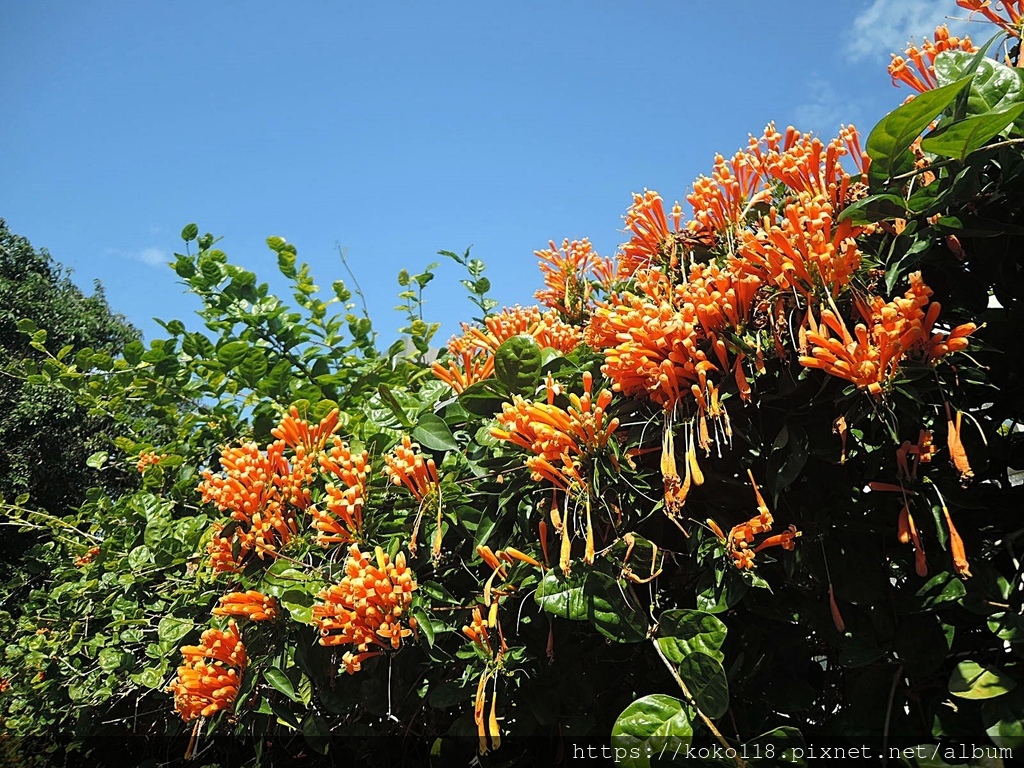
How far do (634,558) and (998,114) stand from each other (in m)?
0.77

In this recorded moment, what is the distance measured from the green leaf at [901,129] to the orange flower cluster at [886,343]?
151mm

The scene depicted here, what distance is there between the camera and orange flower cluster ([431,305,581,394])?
159cm

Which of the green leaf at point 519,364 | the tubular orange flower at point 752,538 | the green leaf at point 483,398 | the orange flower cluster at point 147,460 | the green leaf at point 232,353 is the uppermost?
the green leaf at point 232,353

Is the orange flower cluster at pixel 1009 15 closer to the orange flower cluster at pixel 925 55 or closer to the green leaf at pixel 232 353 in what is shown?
the orange flower cluster at pixel 925 55

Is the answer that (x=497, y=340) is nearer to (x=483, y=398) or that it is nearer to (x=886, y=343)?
(x=483, y=398)

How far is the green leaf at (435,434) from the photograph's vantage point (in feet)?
4.83

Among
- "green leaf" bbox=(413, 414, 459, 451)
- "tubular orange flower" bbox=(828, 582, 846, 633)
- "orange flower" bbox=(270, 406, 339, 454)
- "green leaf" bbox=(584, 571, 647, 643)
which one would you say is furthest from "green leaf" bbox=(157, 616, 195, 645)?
"tubular orange flower" bbox=(828, 582, 846, 633)

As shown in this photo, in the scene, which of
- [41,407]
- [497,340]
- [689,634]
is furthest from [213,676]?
[41,407]

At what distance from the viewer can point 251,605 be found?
61.0 inches

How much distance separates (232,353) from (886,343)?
195 centimetres

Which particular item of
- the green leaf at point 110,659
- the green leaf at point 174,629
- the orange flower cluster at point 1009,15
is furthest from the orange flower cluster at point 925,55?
the green leaf at point 110,659

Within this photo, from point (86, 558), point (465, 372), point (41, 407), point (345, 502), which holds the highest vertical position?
point (41, 407)

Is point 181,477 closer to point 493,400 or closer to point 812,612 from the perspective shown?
point 493,400

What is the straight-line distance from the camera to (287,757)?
2.33 m
